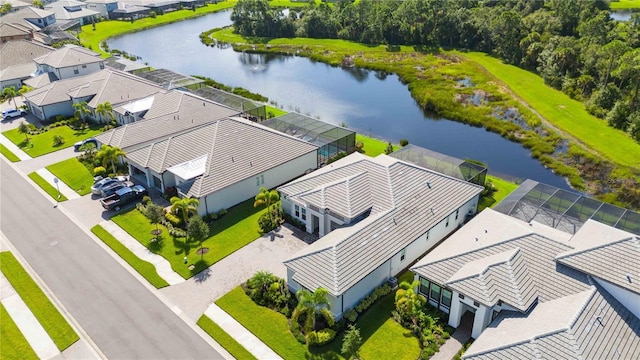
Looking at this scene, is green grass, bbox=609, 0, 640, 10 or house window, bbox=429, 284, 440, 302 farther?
green grass, bbox=609, 0, 640, 10

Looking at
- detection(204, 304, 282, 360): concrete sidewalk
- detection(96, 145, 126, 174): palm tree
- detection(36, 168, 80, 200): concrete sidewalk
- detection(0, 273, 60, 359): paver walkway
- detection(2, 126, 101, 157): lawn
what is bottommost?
detection(204, 304, 282, 360): concrete sidewalk

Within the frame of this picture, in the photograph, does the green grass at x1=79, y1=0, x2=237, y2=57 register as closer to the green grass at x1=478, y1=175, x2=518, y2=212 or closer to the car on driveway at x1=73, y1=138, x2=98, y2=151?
the car on driveway at x1=73, y1=138, x2=98, y2=151

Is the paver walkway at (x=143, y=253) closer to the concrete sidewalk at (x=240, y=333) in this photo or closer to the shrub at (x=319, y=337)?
the concrete sidewalk at (x=240, y=333)

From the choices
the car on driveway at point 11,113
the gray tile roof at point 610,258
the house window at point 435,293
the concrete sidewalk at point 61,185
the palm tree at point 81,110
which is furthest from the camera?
the car on driveway at point 11,113

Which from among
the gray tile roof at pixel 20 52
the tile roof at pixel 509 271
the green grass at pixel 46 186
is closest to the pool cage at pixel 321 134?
the tile roof at pixel 509 271

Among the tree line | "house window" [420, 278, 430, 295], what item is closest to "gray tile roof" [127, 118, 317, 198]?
"house window" [420, 278, 430, 295]

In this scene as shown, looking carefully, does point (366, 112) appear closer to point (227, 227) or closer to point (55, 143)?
point (227, 227)

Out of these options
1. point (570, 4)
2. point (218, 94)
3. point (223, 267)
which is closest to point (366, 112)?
point (218, 94)
